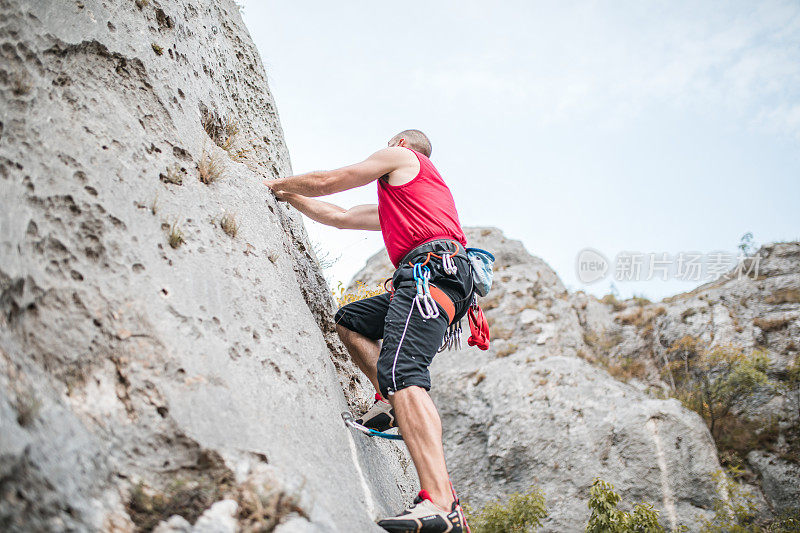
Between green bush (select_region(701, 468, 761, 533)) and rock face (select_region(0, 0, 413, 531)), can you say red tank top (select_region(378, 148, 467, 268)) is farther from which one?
green bush (select_region(701, 468, 761, 533))

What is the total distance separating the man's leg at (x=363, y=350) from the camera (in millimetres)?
4332

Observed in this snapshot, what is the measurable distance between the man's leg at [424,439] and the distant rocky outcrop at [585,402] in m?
7.24

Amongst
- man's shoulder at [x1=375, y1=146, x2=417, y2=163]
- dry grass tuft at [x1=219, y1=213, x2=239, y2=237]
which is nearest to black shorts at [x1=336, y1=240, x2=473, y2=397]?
man's shoulder at [x1=375, y1=146, x2=417, y2=163]

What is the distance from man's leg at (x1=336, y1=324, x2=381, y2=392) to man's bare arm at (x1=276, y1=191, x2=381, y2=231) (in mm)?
930

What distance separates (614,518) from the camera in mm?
8148

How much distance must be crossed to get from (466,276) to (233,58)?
3.24 metres

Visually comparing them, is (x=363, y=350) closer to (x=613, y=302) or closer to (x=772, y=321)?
(x=772, y=321)

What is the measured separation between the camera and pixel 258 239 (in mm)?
4004

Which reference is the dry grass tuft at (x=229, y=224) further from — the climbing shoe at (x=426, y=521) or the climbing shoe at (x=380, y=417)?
the climbing shoe at (x=426, y=521)

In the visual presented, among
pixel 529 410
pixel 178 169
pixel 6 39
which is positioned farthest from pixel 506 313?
pixel 6 39

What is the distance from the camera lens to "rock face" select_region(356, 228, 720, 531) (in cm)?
955

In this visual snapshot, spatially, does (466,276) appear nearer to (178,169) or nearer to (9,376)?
(178,169)

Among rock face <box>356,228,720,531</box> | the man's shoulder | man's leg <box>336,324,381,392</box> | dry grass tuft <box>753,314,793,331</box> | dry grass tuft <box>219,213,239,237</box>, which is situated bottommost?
rock face <box>356,228,720,531</box>

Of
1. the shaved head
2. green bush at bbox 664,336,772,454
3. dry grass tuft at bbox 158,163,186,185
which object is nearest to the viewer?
dry grass tuft at bbox 158,163,186,185
